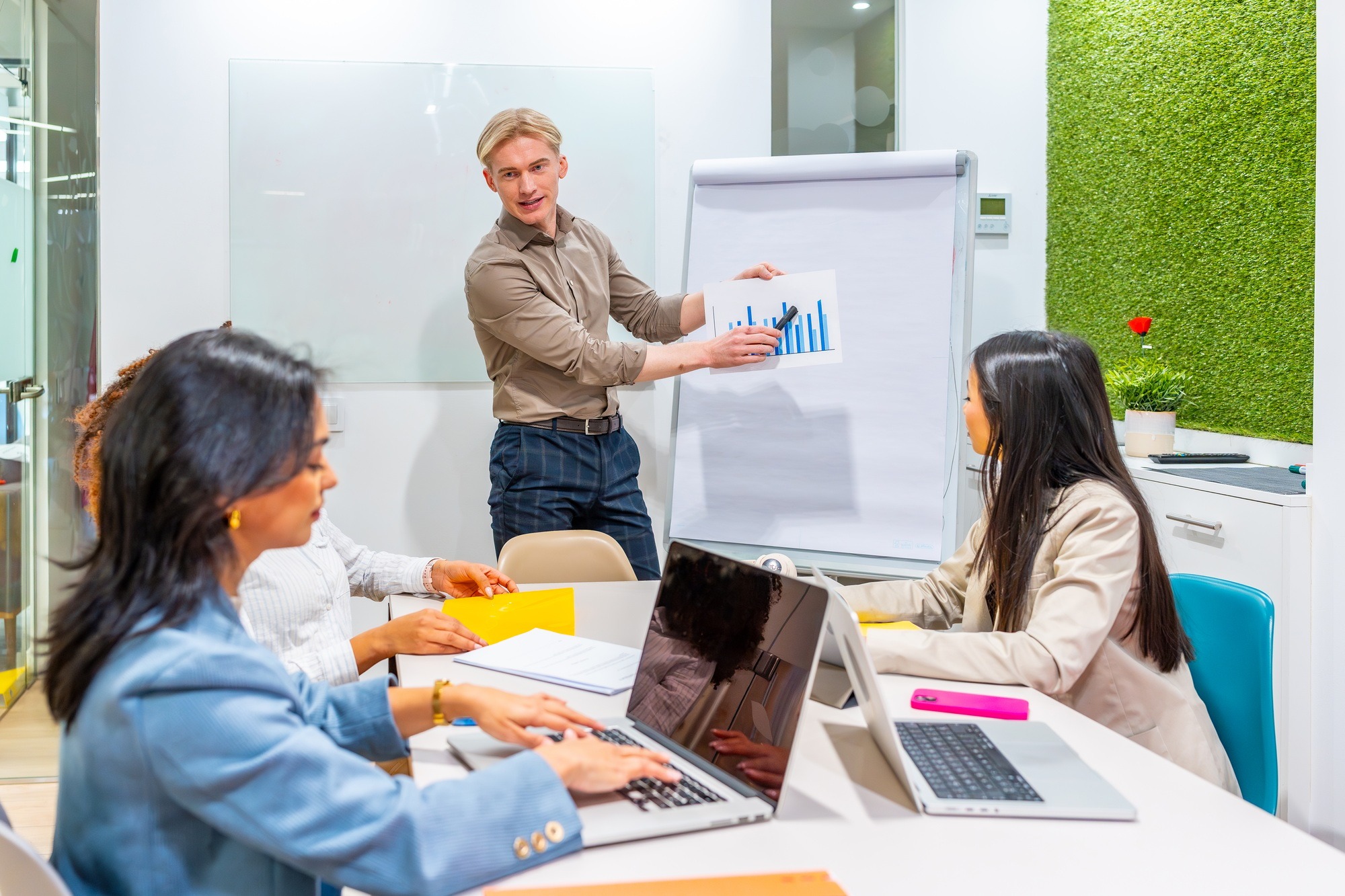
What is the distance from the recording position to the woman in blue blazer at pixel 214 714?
0.78 meters

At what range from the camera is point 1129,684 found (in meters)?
1.49

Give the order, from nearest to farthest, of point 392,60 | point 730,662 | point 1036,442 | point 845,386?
point 730,662 < point 1036,442 < point 845,386 < point 392,60

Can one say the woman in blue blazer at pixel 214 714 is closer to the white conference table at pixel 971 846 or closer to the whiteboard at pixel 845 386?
the white conference table at pixel 971 846

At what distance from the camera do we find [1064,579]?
4.88 feet

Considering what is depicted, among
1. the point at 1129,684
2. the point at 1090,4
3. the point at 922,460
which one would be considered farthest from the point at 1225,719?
the point at 1090,4

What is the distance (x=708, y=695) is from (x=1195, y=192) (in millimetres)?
2572

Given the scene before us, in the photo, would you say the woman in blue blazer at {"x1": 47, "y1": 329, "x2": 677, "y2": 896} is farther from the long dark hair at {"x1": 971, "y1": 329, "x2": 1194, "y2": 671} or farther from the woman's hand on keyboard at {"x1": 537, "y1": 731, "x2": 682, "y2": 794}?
the long dark hair at {"x1": 971, "y1": 329, "x2": 1194, "y2": 671}

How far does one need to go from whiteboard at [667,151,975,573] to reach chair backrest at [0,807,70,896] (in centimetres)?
216

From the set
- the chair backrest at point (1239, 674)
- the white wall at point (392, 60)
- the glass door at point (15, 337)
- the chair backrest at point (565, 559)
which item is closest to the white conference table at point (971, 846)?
the chair backrest at point (1239, 674)

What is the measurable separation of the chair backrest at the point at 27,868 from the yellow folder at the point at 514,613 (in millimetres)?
910

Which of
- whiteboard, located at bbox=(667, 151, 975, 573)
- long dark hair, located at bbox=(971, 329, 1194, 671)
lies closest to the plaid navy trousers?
whiteboard, located at bbox=(667, 151, 975, 573)

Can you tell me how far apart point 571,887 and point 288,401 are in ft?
1.60

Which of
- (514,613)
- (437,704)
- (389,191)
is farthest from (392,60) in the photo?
(437,704)

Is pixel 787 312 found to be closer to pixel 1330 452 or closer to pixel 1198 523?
pixel 1198 523
